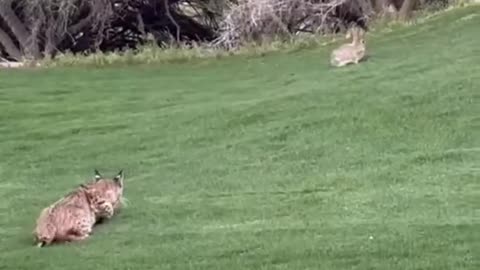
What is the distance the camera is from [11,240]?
33.6 feet

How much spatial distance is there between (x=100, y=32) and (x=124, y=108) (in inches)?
475

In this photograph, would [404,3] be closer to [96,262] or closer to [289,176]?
[289,176]

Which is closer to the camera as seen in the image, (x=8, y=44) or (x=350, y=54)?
(x=350, y=54)

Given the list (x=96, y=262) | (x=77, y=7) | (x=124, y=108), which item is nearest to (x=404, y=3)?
(x=77, y=7)

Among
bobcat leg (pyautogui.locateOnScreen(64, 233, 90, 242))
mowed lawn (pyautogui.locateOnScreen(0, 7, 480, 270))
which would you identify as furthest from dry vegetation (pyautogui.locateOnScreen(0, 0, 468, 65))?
bobcat leg (pyautogui.locateOnScreen(64, 233, 90, 242))

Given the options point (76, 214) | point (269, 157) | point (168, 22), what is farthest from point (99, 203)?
point (168, 22)

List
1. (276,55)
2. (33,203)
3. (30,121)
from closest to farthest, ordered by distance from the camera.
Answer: (33,203) → (30,121) → (276,55)

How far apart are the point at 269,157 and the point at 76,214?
4.22m

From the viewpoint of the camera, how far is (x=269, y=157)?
46.0ft

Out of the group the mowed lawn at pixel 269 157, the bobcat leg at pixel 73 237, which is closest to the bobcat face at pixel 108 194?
the mowed lawn at pixel 269 157

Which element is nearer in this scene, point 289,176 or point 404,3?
point 289,176

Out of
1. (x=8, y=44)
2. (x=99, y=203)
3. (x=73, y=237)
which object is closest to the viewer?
(x=73, y=237)

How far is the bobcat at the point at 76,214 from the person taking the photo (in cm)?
997

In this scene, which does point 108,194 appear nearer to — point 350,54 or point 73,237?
point 73,237
